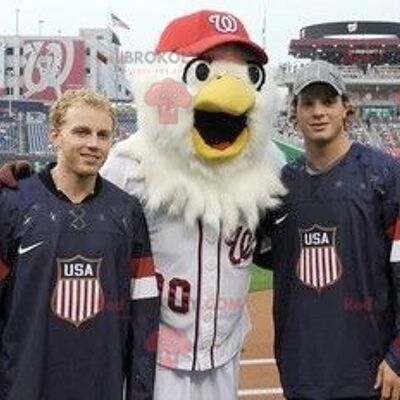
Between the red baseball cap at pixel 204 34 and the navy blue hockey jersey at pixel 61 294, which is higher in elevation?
the red baseball cap at pixel 204 34

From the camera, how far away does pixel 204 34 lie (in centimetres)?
353

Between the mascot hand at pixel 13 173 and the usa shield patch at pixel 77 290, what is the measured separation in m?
0.34

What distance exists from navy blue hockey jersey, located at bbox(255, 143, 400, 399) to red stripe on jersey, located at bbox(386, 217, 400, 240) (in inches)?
0.4

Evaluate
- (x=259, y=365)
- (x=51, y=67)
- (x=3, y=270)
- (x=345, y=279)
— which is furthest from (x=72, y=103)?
(x=51, y=67)

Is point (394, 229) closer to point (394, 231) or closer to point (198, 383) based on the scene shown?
point (394, 231)

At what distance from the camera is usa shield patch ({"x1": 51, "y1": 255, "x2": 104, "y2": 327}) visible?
9.55 feet

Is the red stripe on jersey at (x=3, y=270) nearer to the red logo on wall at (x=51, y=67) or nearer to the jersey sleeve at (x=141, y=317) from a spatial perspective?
the jersey sleeve at (x=141, y=317)

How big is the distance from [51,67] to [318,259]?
54628 mm

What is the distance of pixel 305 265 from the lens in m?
3.36

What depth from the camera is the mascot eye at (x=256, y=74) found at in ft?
11.6

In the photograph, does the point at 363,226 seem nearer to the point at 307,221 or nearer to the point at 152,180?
the point at 307,221

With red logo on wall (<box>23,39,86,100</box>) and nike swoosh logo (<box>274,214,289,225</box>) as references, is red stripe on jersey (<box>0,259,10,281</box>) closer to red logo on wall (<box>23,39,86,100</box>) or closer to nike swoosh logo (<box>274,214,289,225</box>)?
nike swoosh logo (<box>274,214,289,225</box>)

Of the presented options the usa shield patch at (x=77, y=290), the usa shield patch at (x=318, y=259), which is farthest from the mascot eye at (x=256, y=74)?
the usa shield patch at (x=77, y=290)

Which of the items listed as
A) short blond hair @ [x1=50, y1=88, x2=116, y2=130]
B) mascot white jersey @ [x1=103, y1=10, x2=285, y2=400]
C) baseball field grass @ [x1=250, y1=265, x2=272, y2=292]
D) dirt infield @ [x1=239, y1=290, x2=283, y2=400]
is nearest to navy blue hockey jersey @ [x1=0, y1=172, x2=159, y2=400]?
short blond hair @ [x1=50, y1=88, x2=116, y2=130]
